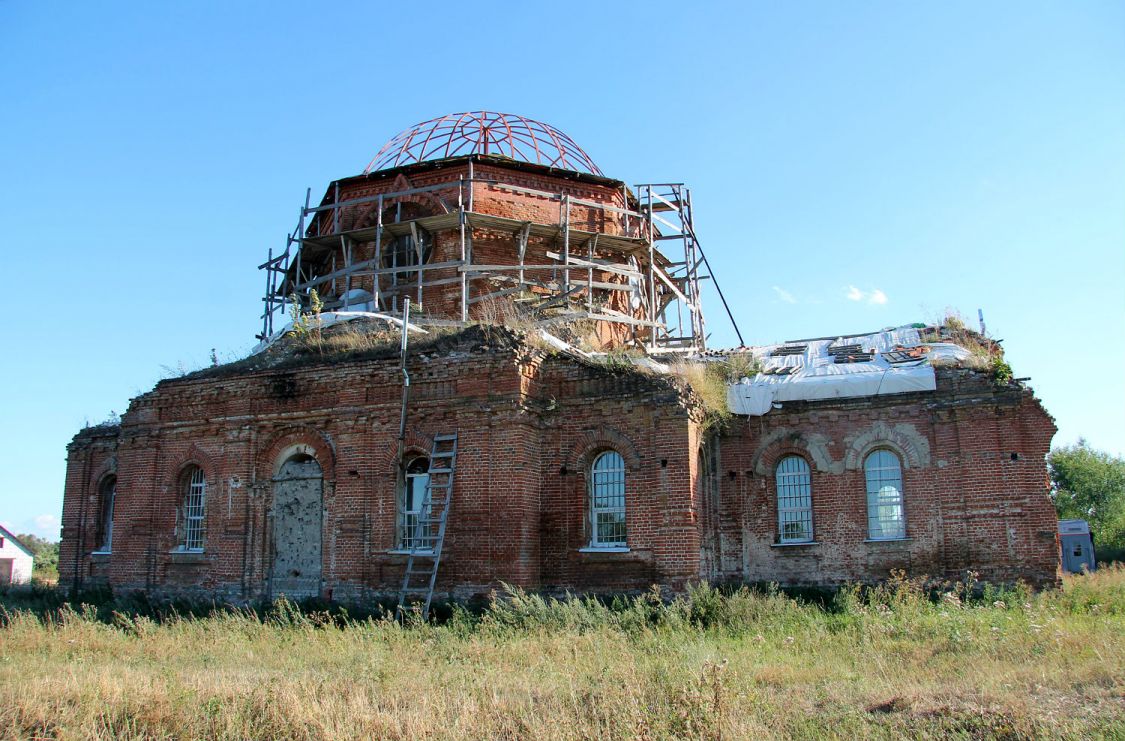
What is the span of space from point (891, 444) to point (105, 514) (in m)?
18.7

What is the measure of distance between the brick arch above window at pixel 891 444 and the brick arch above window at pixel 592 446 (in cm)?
443

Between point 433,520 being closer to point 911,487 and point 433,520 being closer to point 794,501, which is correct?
point 794,501

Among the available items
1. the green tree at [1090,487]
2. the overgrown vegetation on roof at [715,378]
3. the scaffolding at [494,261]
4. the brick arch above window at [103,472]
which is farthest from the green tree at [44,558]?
the green tree at [1090,487]

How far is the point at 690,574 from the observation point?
15.0 meters

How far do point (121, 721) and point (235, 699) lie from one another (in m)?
1.14

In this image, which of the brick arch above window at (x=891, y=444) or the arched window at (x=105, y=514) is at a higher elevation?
the brick arch above window at (x=891, y=444)

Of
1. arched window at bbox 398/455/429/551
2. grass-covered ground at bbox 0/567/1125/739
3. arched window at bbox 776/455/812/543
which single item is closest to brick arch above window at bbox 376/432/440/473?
arched window at bbox 398/455/429/551

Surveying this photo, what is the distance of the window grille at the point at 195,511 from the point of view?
18.3 m

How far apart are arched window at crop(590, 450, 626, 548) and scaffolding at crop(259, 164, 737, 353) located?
14.7 feet

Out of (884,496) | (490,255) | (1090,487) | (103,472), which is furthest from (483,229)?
(1090,487)

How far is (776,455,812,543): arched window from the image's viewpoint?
56.1 ft

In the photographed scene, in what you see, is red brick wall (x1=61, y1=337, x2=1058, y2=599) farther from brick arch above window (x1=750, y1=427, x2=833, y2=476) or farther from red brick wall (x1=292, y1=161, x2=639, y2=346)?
red brick wall (x1=292, y1=161, x2=639, y2=346)

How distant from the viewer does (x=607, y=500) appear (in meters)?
16.2

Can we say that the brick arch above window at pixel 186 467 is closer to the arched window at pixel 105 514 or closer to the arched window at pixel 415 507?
the arched window at pixel 105 514
